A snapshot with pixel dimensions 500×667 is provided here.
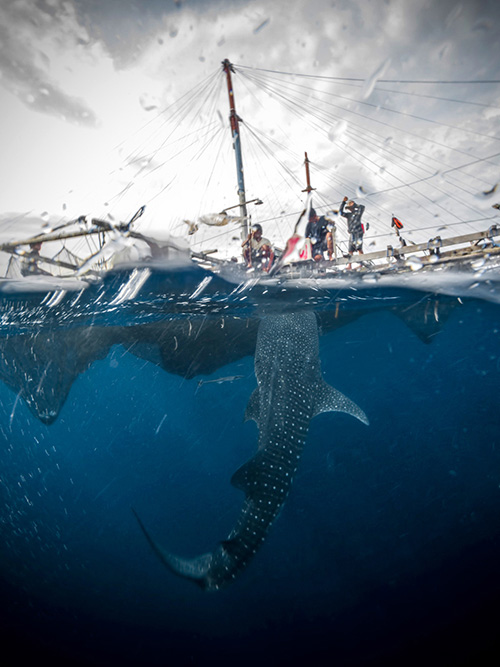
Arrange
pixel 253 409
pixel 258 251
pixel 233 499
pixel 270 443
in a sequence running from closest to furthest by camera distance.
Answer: pixel 270 443, pixel 253 409, pixel 258 251, pixel 233 499

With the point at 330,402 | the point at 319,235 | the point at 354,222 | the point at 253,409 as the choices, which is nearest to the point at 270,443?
the point at 253,409

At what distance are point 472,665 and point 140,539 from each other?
12.6m

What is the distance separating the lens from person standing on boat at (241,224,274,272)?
7164mm

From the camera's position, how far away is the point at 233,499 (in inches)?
567

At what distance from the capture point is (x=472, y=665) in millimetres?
4152

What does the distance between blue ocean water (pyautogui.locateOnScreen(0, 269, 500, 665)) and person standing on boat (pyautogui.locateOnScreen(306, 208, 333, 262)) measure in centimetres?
105

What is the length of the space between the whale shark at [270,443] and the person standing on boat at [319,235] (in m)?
2.19

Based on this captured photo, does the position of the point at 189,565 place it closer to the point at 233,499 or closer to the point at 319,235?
the point at 319,235

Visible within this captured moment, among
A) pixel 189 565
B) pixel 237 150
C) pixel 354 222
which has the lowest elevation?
pixel 189 565

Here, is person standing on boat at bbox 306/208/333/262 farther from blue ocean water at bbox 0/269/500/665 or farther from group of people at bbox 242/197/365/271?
blue ocean water at bbox 0/269/500/665

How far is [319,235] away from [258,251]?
1593 mm

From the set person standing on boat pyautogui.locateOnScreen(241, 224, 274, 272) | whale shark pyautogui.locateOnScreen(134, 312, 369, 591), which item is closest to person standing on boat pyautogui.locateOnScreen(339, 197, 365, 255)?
person standing on boat pyautogui.locateOnScreen(241, 224, 274, 272)

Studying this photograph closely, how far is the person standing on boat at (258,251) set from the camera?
7.16 metres

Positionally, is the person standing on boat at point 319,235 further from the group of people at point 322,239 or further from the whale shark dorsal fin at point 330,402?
the whale shark dorsal fin at point 330,402
